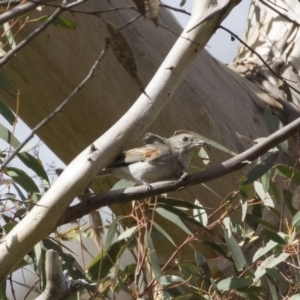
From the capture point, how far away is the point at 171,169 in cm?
208

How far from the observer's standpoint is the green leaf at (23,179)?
1737 millimetres

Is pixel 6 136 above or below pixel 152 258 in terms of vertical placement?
above

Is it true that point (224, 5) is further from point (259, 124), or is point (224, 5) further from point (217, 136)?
point (259, 124)

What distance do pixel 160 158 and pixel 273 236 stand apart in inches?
18.8

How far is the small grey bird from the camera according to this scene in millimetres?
1969

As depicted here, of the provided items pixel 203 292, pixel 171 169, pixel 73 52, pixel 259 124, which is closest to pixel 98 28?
pixel 73 52

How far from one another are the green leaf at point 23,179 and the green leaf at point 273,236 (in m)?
0.55

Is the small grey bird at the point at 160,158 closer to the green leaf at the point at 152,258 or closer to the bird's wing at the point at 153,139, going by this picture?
the bird's wing at the point at 153,139

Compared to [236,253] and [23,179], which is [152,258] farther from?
[23,179]

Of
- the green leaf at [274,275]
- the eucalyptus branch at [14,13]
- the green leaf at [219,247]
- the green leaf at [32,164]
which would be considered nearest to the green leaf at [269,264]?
the green leaf at [274,275]

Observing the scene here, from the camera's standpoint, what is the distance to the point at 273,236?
1.72m

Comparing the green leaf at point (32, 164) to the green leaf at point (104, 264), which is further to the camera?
the green leaf at point (104, 264)

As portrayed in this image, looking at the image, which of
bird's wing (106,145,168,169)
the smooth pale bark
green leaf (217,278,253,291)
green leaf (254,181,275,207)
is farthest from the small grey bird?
the smooth pale bark

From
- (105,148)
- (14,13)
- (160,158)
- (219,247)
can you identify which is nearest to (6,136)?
(105,148)
